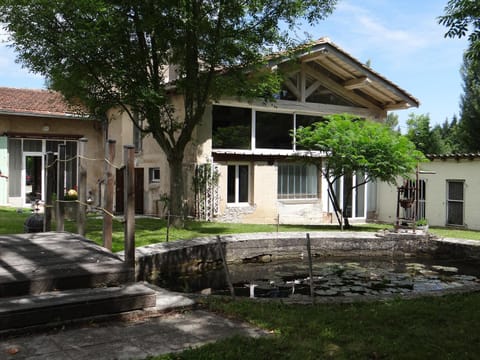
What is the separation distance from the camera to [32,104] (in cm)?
1889

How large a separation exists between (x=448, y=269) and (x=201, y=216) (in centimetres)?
780

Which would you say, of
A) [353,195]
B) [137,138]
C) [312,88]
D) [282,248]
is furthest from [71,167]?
[282,248]

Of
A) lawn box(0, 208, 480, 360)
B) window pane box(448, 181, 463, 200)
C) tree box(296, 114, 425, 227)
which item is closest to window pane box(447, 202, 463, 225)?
window pane box(448, 181, 463, 200)

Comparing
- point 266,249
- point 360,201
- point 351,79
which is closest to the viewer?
point 266,249

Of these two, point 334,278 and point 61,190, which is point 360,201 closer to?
point 334,278

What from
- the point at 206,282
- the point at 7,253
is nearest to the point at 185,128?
the point at 206,282

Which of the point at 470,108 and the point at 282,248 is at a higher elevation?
the point at 470,108

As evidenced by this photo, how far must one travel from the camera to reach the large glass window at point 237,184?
1661 centimetres

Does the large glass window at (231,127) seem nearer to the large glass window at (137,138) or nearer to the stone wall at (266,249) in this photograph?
the large glass window at (137,138)

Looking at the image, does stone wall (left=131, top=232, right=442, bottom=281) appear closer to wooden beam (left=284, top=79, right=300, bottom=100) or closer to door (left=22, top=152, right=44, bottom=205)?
wooden beam (left=284, top=79, right=300, bottom=100)

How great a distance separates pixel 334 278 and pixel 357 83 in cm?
1065

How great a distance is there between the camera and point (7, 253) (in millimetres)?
6863

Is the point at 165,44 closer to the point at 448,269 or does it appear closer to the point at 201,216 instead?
the point at 201,216

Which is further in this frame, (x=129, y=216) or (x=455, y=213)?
(x=455, y=213)
